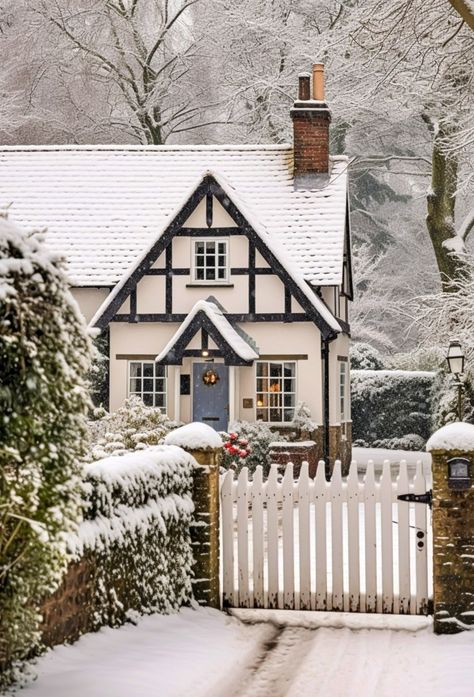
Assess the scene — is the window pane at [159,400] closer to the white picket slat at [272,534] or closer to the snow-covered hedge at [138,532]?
the snow-covered hedge at [138,532]

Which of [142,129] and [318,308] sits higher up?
[142,129]

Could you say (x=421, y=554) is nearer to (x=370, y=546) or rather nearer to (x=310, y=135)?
(x=370, y=546)

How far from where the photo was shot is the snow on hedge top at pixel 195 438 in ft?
30.8

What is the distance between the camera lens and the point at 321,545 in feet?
30.0

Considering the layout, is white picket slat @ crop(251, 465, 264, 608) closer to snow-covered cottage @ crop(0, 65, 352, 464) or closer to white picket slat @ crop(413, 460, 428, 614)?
white picket slat @ crop(413, 460, 428, 614)

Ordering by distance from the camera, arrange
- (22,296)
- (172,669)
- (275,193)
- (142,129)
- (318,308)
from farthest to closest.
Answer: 1. (142,129)
2. (275,193)
3. (318,308)
4. (172,669)
5. (22,296)

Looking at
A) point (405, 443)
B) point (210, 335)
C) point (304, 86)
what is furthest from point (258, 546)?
point (405, 443)

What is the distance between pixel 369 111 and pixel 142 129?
8323 millimetres

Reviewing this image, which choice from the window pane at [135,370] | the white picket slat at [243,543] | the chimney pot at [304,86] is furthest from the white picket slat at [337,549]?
the chimney pot at [304,86]

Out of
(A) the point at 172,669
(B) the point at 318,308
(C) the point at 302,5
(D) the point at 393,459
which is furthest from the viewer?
(C) the point at 302,5

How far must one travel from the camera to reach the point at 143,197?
2753 centimetres

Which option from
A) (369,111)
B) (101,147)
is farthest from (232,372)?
(369,111)

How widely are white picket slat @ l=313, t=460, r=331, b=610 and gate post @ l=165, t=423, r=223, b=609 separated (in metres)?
0.88

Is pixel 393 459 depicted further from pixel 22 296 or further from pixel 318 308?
pixel 22 296
